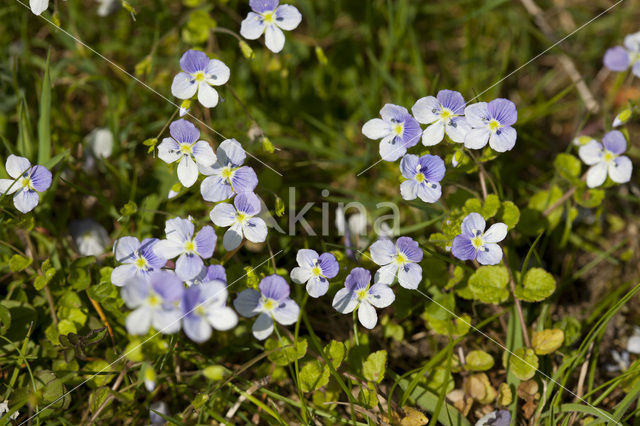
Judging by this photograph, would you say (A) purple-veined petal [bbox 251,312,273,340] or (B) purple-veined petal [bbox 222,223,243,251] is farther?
(B) purple-veined petal [bbox 222,223,243,251]

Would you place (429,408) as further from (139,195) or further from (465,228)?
(139,195)

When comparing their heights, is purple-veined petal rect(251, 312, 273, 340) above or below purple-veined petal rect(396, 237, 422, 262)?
below

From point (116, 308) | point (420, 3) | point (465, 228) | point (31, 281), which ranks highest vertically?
point (420, 3)

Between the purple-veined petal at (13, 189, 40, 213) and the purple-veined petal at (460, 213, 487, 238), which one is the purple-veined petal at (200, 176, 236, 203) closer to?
the purple-veined petal at (13, 189, 40, 213)

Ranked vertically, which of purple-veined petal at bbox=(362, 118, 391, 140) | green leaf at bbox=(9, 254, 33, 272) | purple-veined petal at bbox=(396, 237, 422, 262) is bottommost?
green leaf at bbox=(9, 254, 33, 272)

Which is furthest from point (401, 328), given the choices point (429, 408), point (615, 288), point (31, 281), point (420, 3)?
point (420, 3)

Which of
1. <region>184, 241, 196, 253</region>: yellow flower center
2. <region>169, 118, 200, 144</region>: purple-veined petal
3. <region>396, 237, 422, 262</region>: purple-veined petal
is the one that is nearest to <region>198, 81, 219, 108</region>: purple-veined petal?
<region>169, 118, 200, 144</region>: purple-veined petal

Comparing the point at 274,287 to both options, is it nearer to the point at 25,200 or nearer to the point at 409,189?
the point at 409,189
